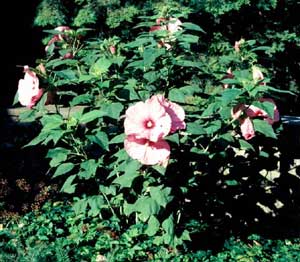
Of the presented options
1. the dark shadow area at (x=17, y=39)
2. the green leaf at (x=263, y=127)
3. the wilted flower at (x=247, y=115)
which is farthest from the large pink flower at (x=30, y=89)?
the dark shadow area at (x=17, y=39)

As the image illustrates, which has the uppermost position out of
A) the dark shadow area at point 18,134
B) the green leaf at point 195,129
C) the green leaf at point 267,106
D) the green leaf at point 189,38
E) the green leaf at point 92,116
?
the green leaf at point 189,38

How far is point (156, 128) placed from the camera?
2.32m

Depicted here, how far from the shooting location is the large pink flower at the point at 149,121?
7.64 feet

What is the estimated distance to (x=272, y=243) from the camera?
3463 mm

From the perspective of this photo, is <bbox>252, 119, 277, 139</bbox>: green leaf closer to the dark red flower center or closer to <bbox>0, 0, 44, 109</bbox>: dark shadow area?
the dark red flower center

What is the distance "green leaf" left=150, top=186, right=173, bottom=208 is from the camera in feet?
8.78

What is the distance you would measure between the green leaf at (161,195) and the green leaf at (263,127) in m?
0.53

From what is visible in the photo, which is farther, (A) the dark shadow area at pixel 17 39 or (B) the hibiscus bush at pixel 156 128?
(A) the dark shadow area at pixel 17 39

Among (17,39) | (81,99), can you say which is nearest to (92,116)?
(81,99)

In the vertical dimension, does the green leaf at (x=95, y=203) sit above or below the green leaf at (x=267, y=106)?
below

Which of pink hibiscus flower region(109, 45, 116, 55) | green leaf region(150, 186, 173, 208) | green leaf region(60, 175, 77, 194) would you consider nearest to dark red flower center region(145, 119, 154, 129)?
green leaf region(150, 186, 173, 208)

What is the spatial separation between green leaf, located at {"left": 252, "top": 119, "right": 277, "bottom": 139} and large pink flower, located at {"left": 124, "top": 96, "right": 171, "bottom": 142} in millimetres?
553

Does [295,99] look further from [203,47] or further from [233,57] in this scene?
[233,57]

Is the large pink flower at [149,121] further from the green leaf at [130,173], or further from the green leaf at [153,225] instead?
the green leaf at [153,225]
